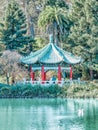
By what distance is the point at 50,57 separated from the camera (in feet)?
157

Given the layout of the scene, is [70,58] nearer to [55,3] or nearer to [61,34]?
[61,34]

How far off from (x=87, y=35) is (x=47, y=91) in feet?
32.2

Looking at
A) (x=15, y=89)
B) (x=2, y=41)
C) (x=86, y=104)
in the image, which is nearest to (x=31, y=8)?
(x=2, y=41)

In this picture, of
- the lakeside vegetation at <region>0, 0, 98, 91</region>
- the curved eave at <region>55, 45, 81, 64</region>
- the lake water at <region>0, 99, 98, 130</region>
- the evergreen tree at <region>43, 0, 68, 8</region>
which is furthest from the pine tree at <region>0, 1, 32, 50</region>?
the lake water at <region>0, 99, 98, 130</region>

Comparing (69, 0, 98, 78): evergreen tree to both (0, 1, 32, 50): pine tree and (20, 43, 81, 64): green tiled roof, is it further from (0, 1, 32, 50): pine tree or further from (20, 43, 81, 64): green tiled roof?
(0, 1, 32, 50): pine tree

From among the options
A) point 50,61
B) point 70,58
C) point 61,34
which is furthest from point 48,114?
point 61,34

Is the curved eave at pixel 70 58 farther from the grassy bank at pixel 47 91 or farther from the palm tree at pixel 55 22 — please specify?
the palm tree at pixel 55 22

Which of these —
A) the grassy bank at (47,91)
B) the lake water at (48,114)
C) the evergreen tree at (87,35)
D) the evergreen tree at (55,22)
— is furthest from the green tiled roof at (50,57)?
the lake water at (48,114)

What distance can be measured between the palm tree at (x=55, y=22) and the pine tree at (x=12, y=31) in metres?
3.23

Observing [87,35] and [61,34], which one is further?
[61,34]

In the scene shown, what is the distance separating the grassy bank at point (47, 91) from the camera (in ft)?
142

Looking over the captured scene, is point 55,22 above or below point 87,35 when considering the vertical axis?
above

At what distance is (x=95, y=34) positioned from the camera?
5128cm

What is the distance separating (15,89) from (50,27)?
43.3 feet
